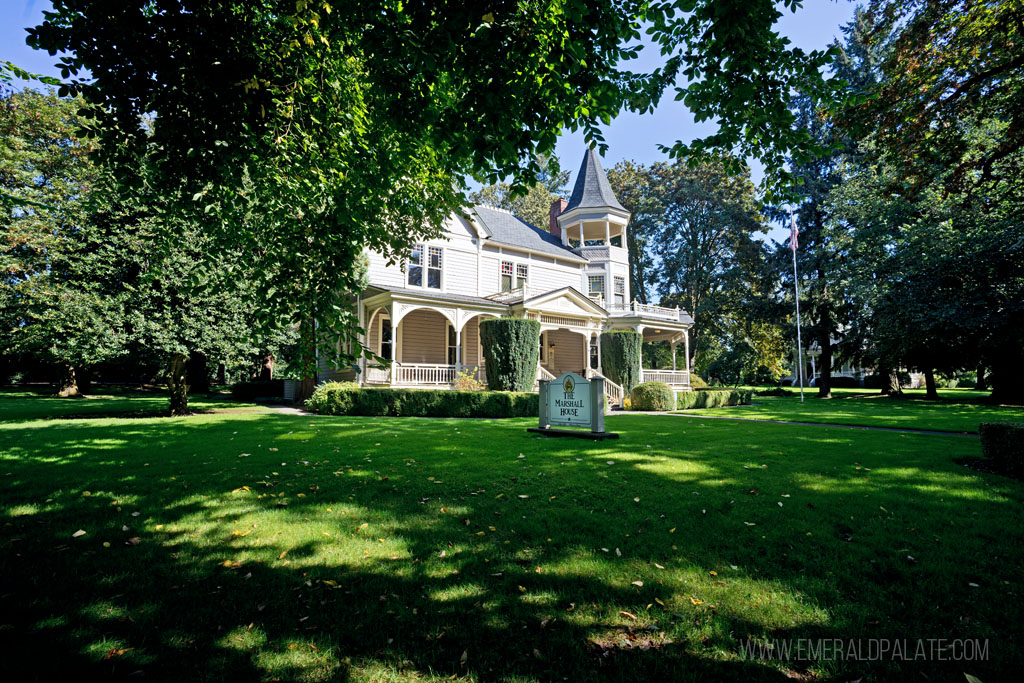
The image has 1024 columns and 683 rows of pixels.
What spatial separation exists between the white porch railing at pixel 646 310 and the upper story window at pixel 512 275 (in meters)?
6.07

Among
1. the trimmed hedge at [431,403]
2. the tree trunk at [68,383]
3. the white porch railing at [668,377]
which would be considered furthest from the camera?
the white porch railing at [668,377]

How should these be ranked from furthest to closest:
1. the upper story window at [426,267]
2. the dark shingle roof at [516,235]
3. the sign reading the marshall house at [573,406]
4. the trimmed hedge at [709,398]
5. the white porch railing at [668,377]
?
the dark shingle roof at [516,235], the white porch railing at [668,377], the upper story window at [426,267], the trimmed hedge at [709,398], the sign reading the marshall house at [573,406]

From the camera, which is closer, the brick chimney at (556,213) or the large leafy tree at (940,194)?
the large leafy tree at (940,194)

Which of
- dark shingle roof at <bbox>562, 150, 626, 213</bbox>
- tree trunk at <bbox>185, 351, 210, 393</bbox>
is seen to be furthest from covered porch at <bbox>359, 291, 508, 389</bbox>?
tree trunk at <bbox>185, 351, 210, 393</bbox>

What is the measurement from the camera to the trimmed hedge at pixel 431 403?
15.4 meters

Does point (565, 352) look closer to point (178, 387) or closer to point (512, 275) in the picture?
point (512, 275)

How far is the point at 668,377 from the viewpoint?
25.8m

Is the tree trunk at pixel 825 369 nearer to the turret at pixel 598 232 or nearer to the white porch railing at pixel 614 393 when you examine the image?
the turret at pixel 598 232

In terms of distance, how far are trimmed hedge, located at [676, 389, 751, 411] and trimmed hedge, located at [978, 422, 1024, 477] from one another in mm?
13141

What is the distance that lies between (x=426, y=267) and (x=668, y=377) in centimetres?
1498

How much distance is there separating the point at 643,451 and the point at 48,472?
8.58 metres

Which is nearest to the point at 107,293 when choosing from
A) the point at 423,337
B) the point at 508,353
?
the point at 423,337

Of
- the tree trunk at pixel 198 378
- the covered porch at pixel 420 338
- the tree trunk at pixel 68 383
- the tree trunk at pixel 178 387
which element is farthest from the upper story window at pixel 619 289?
the tree trunk at pixel 68 383

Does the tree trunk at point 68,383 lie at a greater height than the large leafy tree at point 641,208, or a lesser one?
lesser
